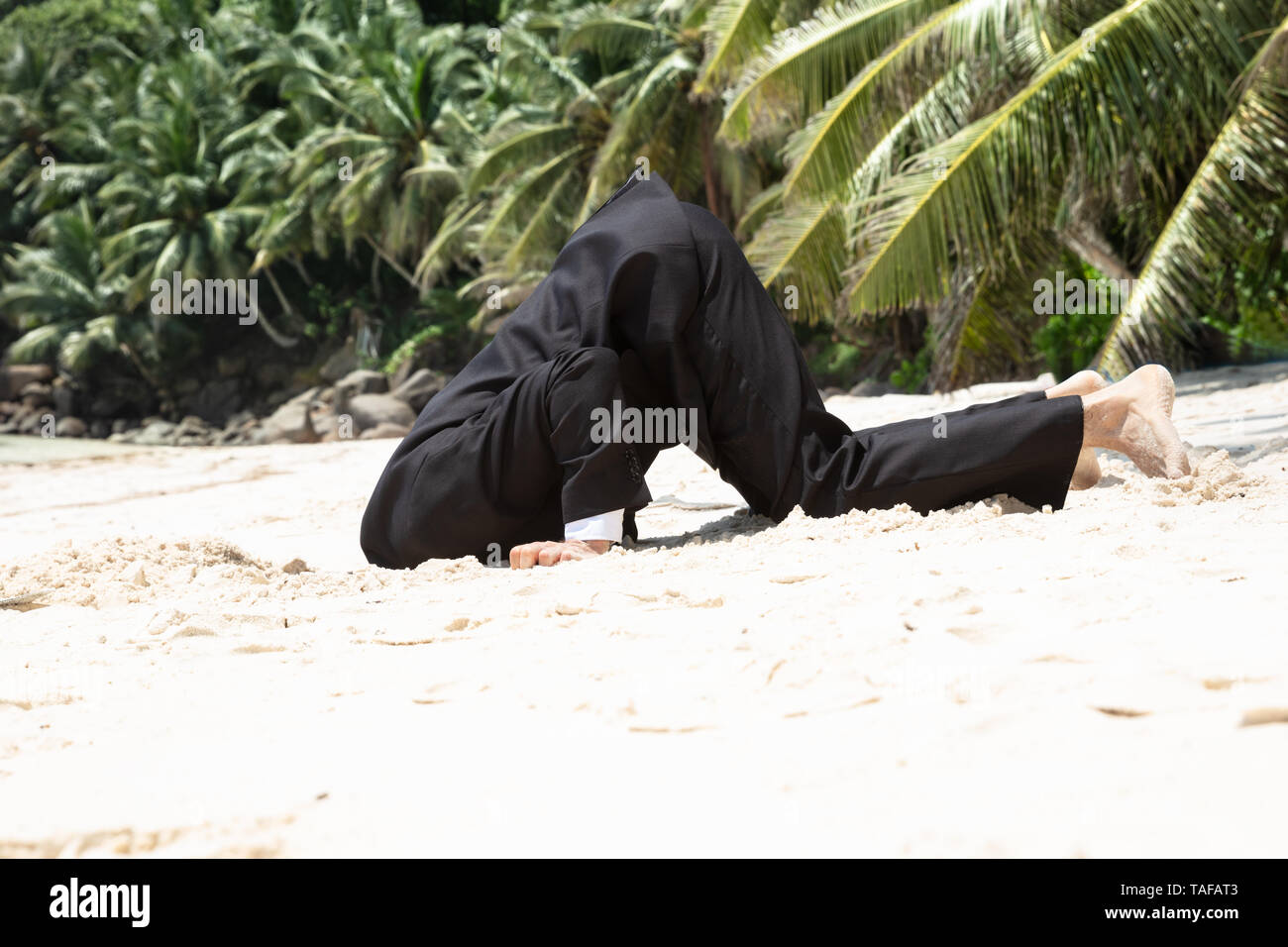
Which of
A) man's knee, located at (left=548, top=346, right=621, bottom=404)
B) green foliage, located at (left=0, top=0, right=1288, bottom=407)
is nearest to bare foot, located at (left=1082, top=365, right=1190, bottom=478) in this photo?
man's knee, located at (left=548, top=346, right=621, bottom=404)

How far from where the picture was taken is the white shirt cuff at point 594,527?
2.55 meters

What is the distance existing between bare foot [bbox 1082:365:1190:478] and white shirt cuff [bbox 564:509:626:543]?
1.09 meters

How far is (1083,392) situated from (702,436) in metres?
0.90

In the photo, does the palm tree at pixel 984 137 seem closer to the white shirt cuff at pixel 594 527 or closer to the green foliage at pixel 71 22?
the white shirt cuff at pixel 594 527

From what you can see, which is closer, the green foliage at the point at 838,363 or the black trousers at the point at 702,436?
the black trousers at the point at 702,436

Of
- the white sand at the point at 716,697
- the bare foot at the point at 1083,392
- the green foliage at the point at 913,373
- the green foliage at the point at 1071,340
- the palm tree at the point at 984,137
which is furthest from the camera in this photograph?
the green foliage at the point at 913,373

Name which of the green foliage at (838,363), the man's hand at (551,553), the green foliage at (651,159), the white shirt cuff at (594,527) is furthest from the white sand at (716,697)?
the green foliage at (838,363)

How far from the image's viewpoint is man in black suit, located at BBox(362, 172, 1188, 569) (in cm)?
251

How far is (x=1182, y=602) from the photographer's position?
4.99ft

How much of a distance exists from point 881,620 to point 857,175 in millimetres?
6248

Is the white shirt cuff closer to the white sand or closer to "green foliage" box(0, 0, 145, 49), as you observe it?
the white sand

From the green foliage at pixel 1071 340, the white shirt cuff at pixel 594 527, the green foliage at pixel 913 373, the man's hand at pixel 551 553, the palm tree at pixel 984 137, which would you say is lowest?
the man's hand at pixel 551 553

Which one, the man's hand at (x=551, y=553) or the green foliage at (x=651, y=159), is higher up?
the green foliage at (x=651, y=159)
